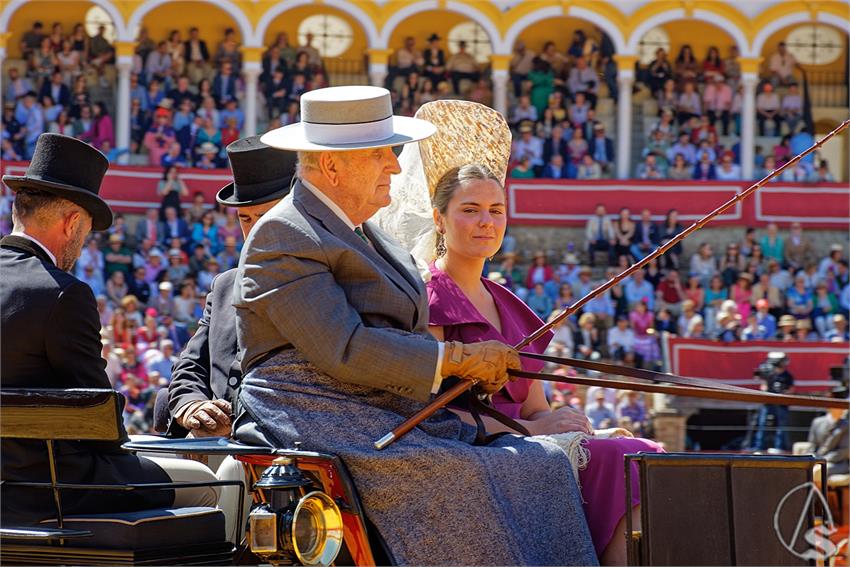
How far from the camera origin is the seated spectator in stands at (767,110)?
2989 centimetres

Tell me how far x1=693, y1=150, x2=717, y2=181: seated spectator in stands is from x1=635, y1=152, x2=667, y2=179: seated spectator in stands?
59 cm

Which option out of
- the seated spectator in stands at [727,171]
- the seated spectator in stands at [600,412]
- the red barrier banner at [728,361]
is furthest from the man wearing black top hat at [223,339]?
the seated spectator in stands at [727,171]

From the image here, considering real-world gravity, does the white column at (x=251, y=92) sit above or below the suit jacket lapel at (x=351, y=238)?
above

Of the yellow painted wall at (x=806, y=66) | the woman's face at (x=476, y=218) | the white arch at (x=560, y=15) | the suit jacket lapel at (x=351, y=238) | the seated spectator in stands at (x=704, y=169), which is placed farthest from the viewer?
the yellow painted wall at (x=806, y=66)

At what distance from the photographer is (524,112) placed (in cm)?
2747

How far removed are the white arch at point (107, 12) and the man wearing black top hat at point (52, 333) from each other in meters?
25.0

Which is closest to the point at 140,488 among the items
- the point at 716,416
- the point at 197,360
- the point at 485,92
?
the point at 197,360

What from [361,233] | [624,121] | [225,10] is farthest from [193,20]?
[361,233]

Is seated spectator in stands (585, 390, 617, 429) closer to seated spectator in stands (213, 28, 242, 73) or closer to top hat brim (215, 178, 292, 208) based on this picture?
top hat brim (215, 178, 292, 208)

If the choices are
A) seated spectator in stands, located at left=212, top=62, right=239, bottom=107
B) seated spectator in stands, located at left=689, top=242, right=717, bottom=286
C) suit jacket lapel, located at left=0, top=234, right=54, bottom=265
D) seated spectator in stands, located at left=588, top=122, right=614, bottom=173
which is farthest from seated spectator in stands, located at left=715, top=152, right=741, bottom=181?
suit jacket lapel, located at left=0, top=234, right=54, bottom=265

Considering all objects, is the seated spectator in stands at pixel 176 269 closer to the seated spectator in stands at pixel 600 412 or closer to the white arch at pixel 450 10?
the seated spectator in stands at pixel 600 412

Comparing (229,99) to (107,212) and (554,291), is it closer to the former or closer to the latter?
(554,291)

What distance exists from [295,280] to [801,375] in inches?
597

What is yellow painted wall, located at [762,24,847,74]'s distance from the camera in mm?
31656
